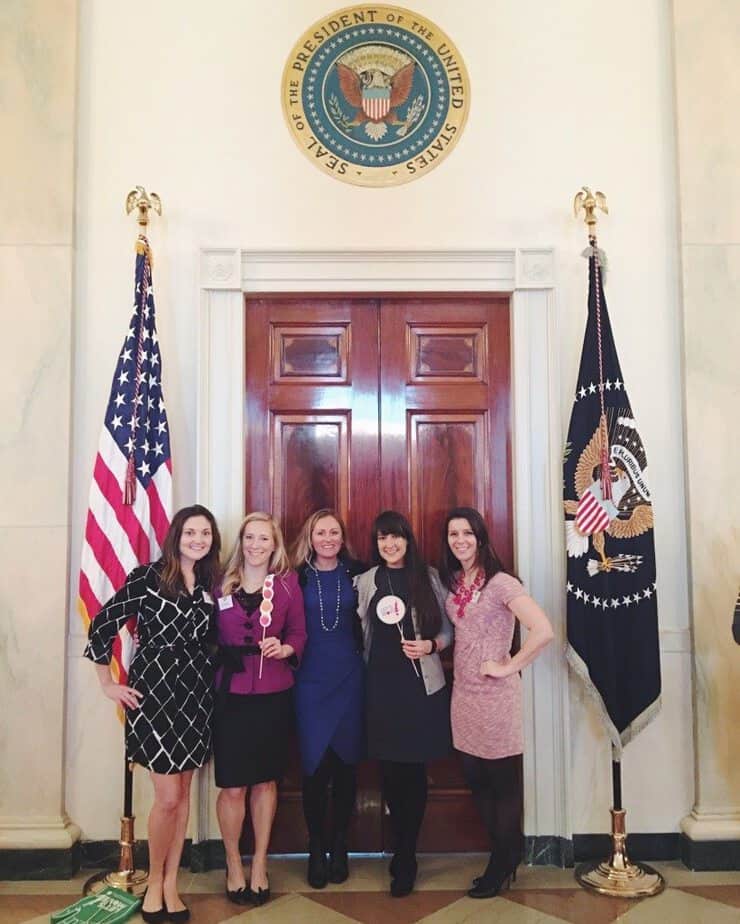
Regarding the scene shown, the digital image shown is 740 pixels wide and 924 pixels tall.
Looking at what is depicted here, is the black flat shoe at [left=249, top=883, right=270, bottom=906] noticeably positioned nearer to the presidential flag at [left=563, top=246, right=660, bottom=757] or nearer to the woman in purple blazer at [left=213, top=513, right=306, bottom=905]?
the woman in purple blazer at [left=213, top=513, right=306, bottom=905]

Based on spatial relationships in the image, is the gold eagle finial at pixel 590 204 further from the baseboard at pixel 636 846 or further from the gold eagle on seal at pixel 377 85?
the baseboard at pixel 636 846

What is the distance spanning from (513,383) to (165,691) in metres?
2.22

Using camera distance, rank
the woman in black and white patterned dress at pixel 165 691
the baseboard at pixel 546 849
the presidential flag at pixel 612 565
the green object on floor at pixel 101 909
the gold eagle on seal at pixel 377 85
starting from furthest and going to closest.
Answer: the gold eagle on seal at pixel 377 85 → the baseboard at pixel 546 849 → the presidential flag at pixel 612 565 → the woman in black and white patterned dress at pixel 165 691 → the green object on floor at pixel 101 909

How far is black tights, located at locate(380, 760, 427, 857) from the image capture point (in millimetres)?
3387

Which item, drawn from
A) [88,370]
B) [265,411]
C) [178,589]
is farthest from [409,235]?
[178,589]

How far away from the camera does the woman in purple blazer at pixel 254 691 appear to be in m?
3.29

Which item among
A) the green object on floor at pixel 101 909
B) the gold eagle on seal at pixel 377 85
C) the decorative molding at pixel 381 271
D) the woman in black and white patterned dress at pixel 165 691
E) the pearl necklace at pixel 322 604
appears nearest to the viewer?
the green object on floor at pixel 101 909

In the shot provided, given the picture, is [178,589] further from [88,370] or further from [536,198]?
[536,198]

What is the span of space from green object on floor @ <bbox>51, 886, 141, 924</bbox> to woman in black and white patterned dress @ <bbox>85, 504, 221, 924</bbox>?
14 centimetres

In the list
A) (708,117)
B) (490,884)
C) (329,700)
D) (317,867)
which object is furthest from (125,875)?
(708,117)

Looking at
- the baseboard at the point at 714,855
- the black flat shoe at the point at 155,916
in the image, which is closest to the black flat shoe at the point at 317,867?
the black flat shoe at the point at 155,916

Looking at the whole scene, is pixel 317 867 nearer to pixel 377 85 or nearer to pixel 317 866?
pixel 317 866

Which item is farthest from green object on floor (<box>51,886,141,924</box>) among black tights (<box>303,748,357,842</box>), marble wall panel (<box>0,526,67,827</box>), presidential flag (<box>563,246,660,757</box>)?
presidential flag (<box>563,246,660,757</box>)

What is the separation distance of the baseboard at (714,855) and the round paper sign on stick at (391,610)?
1.80 metres
